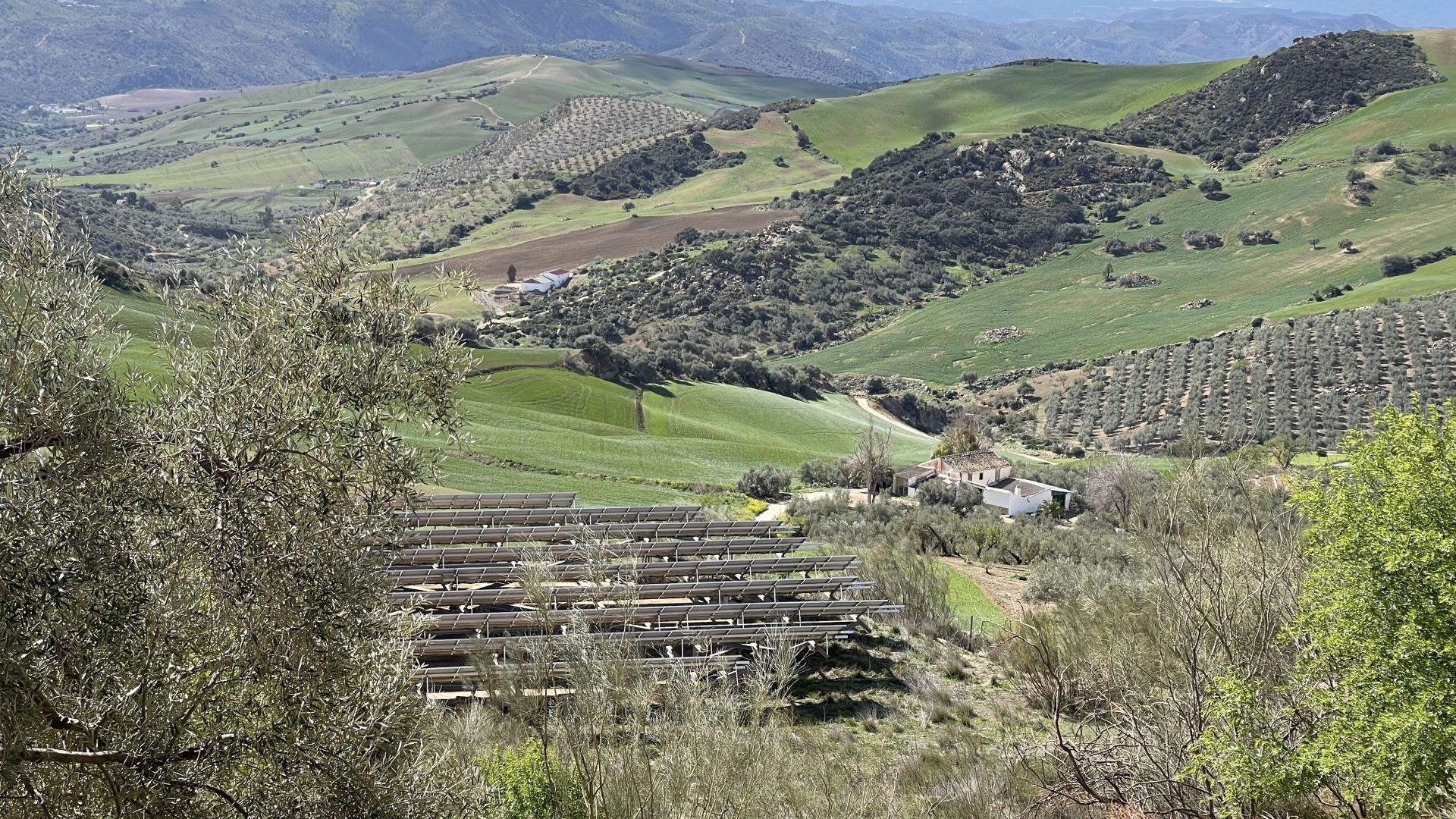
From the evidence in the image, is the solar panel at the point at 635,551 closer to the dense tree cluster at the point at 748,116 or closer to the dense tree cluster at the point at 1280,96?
the dense tree cluster at the point at 1280,96

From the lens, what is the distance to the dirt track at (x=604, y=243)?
117312 millimetres

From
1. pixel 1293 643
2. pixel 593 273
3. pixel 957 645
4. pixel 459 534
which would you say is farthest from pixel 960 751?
pixel 593 273

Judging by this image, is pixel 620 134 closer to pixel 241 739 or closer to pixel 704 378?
pixel 704 378

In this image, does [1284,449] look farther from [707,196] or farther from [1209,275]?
[707,196]

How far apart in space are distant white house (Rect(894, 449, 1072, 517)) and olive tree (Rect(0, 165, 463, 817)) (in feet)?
119

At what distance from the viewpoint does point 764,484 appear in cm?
4184

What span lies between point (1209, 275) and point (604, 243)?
216ft

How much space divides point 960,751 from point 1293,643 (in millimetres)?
4663

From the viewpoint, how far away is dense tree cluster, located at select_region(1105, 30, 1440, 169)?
144250mm

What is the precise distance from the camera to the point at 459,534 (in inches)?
993

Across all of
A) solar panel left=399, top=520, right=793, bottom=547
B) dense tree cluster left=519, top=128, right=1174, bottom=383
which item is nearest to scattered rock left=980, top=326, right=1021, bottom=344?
dense tree cluster left=519, top=128, right=1174, bottom=383

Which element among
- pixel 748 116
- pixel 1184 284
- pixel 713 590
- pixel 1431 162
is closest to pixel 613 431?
pixel 713 590

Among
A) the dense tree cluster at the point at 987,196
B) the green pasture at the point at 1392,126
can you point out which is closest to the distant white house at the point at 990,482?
the dense tree cluster at the point at 987,196

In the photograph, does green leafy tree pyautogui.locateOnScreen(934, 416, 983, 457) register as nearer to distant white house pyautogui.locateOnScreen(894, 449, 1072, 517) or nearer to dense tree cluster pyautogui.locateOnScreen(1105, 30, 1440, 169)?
distant white house pyautogui.locateOnScreen(894, 449, 1072, 517)
